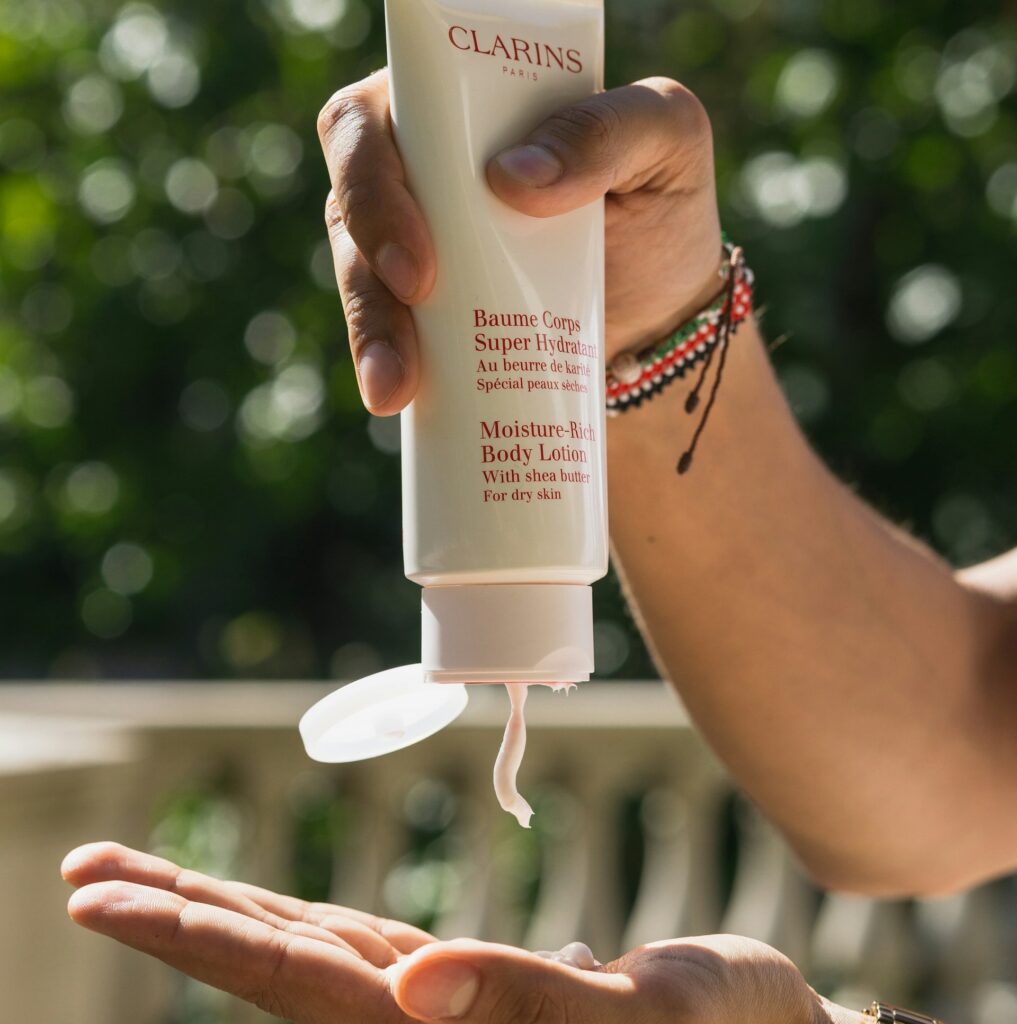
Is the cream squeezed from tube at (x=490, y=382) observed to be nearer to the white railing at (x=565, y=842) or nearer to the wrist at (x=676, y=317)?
the wrist at (x=676, y=317)

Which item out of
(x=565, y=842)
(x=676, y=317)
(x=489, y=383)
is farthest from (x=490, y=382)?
(x=565, y=842)

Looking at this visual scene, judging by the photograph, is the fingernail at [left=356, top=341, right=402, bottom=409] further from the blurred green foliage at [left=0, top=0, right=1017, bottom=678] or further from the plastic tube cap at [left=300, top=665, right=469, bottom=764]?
the blurred green foliage at [left=0, top=0, right=1017, bottom=678]

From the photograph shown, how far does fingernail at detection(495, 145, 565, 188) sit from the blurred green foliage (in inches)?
66.7

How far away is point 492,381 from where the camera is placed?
588 mm

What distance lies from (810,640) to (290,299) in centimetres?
180

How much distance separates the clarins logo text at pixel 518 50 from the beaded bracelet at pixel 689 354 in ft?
0.70

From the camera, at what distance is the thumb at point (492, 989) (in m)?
0.52

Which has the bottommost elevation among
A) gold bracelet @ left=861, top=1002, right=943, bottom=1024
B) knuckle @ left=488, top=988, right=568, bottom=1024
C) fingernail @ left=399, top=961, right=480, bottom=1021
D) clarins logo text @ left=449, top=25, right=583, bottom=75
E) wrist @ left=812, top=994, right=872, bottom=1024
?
gold bracelet @ left=861, top=1002, right=943, bottom=1024

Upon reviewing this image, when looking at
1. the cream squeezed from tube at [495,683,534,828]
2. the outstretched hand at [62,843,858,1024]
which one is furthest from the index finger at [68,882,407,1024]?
the cream squeezed from tube at [495,683,534,828]

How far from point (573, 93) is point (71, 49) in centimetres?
235

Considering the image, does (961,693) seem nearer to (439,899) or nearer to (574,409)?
(574,409)

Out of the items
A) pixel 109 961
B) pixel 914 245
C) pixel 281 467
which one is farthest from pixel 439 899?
pixel 914 245

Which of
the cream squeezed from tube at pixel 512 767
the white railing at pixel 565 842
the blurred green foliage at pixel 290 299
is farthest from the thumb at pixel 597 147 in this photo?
the blurred green foliage at pixel 290 299

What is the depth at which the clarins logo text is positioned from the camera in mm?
595
